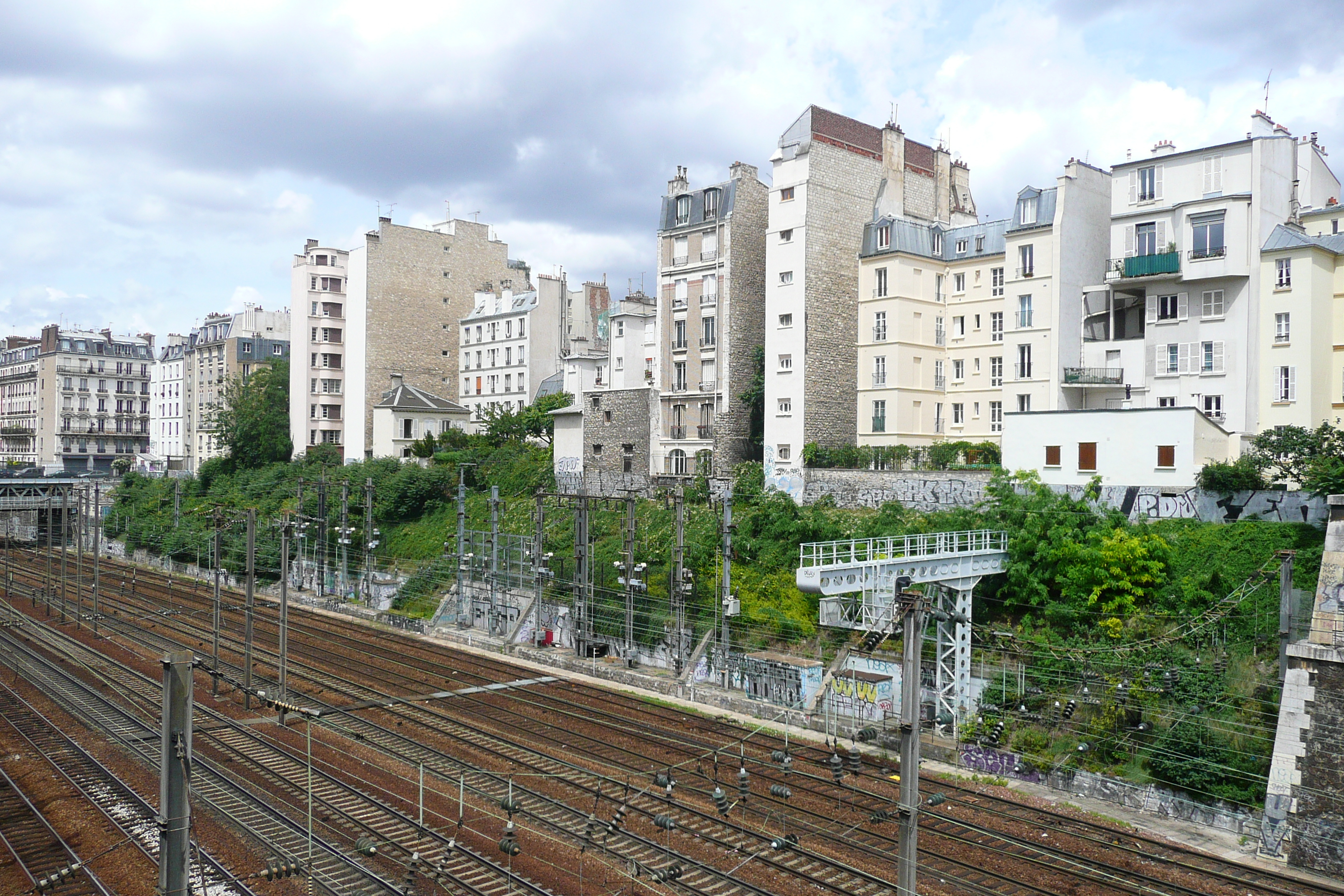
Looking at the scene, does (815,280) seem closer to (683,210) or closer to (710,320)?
(710,320)

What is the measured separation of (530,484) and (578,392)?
8.66 m

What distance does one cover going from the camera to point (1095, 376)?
4166 cm

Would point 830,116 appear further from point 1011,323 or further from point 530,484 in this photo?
point 530,484

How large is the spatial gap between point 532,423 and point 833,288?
2286cm

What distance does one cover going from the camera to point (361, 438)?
70938mm

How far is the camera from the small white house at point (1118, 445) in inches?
1283

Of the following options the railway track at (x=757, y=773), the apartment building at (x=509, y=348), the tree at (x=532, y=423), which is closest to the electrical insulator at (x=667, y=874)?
the railway track at (x=757, y=773)

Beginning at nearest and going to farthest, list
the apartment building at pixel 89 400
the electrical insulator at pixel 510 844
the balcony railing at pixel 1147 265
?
the electrical insulator at pixel 510 844 → the balcony railing at pixel 1147 265 → the apartment building at pixel 89 400

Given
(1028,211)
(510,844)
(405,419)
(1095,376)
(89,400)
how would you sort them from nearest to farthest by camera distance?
1. (510,844)
2. (1095,376)
3. (1028,211)
4. (405,419)
5. (89,400)

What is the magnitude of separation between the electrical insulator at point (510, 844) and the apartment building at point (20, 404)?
113 meters

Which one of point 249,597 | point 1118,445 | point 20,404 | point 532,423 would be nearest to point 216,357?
point 20,404

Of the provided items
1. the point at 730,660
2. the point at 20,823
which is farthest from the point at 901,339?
the point at 20,823

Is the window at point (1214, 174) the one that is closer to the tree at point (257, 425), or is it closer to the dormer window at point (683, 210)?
the dormer window at point (683, 210)

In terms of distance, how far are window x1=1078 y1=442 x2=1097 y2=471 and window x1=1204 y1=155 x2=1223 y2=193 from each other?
1178cm
